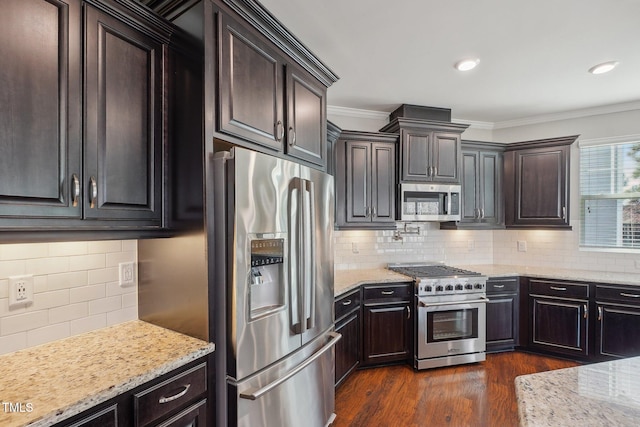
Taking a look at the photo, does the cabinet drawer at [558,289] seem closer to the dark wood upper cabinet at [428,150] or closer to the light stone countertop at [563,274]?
the light stone countertop at [563,274]

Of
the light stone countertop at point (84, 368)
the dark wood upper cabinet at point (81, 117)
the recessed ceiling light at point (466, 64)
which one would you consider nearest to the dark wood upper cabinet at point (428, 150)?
the recessed ceiling light at point (466, 64)

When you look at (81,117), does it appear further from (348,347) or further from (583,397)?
(348,347)

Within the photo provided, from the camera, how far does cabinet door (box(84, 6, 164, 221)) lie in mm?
1330

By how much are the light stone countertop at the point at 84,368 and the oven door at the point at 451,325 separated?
2378 mm

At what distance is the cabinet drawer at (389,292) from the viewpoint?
3100mm

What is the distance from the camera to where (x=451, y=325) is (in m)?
3.26

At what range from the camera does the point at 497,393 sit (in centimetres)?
274

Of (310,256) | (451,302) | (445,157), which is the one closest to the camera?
(310,256)

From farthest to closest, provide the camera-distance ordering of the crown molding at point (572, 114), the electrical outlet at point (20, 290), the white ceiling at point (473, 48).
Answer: the crown molding at point (572, 114)
the white ceiling at point (473, 48)
the electrical outlet at point (20, 290)

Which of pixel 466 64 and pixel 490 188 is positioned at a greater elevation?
pixel 466 64

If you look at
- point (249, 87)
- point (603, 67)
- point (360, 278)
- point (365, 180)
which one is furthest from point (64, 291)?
point (603, 67)

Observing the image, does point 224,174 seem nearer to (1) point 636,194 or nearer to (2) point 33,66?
(2) point 33,66

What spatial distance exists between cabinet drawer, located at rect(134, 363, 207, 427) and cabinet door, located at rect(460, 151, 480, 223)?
11.1 ft

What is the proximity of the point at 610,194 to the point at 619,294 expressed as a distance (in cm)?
122
